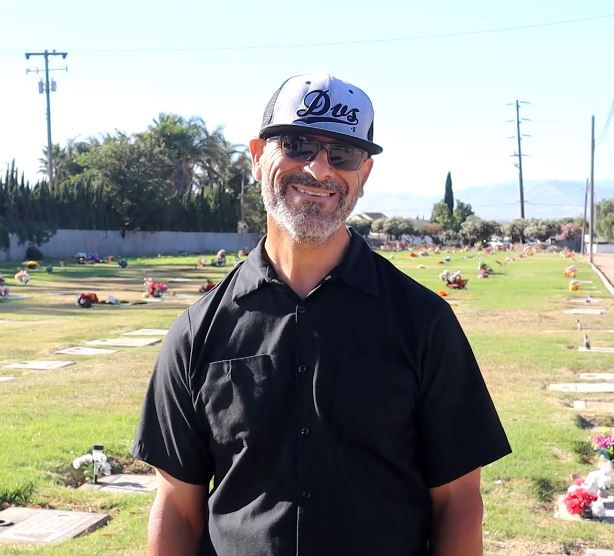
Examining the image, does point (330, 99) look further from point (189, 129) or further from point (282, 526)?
point (189, 129)

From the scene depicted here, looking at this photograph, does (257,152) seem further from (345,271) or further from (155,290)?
(155,290)

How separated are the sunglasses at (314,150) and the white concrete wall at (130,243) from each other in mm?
47837

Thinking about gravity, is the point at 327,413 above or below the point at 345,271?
below

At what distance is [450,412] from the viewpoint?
8.15 ft

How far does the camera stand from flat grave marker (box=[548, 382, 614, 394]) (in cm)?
1080

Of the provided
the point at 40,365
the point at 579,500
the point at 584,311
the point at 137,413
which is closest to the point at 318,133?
the point at 579,500

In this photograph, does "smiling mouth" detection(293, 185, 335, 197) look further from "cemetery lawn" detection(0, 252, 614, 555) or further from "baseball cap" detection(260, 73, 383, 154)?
"cemetery lawn" detection(0, 252, 614, 555)

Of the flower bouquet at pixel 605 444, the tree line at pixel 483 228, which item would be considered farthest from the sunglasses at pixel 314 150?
the tree line at pixel 483 228

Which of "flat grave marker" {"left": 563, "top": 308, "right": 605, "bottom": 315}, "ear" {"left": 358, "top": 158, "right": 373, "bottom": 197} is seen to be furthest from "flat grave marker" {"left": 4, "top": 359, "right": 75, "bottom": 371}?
"flat grave marker" {"left": 563, "top": 308, "right": 605, "bottom": 315}

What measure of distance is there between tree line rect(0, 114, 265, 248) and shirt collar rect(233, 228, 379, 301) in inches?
1861

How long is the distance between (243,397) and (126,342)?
1331 cm

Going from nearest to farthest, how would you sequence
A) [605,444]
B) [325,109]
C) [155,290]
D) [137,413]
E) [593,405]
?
[325,109], [605,444], [137,413], [593,405], [155,290]

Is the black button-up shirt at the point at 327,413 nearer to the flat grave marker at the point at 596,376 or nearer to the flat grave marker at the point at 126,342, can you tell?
the flat grave marker at the point at 596,376

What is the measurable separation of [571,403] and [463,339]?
7.95 metres
